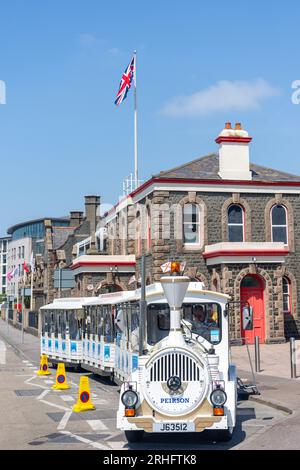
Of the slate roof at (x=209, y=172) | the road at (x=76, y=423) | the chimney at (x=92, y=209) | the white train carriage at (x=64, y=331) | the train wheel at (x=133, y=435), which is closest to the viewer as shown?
the train wheel at (x=133, y=435)

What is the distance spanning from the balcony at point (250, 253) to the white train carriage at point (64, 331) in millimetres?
8162

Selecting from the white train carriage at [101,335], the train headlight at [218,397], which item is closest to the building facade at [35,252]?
the white train carriage at [101,335]

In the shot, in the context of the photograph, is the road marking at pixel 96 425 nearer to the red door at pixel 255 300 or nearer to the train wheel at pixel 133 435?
the train wheel at pixel 133 435

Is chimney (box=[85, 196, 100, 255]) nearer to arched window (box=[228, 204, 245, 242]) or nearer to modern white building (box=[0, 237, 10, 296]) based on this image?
arched window (box=[228, 204, 245, 242])

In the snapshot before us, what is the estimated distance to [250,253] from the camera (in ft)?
101

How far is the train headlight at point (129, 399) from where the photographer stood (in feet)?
32.9

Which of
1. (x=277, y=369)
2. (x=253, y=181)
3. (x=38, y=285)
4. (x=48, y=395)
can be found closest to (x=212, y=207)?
(x=253, y=181)

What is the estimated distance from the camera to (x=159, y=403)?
9.99m

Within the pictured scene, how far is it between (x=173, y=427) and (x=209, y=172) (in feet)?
81.0

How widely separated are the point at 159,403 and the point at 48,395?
8185 mm

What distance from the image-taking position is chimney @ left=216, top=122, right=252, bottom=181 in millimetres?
33594

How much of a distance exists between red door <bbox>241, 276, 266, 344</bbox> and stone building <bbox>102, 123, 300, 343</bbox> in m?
0.05

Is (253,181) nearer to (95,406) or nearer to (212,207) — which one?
(212,207)

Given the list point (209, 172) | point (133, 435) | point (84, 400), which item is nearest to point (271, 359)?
point (209, 172)
